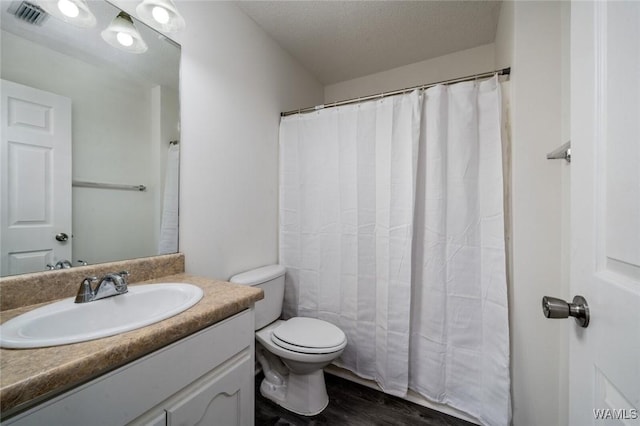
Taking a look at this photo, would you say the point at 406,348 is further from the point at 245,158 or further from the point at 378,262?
the point at 245,158

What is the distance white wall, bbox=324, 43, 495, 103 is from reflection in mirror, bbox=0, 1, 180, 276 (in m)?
1.65

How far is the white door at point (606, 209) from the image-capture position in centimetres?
37

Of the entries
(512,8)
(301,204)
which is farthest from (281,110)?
(512,8)

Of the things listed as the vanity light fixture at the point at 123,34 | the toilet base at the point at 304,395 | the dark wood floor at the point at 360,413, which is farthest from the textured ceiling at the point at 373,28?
the dark wood floor at the point at 360,413

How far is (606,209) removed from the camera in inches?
17.1

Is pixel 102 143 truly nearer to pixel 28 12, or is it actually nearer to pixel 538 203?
pixel 28 12

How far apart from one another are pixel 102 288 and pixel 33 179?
44 centimetres

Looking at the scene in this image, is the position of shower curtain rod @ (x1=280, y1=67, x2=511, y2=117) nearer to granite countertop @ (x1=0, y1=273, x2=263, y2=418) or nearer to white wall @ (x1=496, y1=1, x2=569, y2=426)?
white wall @ (x1=496, y1=1, x2=569, y2=426)

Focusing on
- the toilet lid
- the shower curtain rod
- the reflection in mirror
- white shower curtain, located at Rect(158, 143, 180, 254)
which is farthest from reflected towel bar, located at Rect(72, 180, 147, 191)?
the shower curtain rod

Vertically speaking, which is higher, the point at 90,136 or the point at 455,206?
the point at 90,136

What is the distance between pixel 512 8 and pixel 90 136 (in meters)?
2.01

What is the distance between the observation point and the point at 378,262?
5.16 ft

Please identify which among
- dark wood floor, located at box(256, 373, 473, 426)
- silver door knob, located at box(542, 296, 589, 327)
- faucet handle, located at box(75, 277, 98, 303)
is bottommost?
dark wood floor, located at box(256, 373, 473, 426)

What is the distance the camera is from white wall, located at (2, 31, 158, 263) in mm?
867
